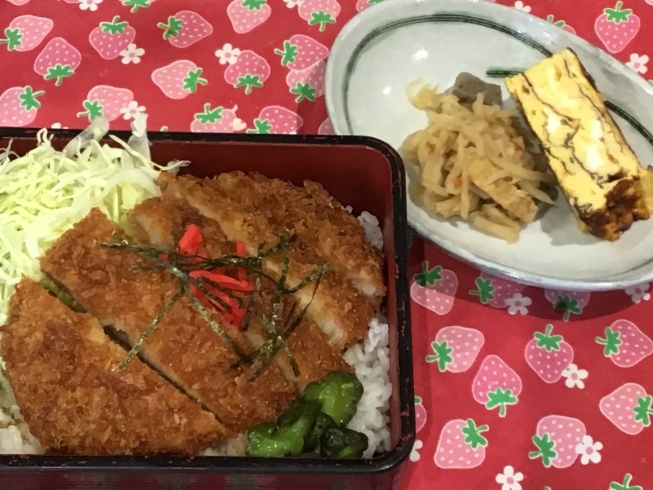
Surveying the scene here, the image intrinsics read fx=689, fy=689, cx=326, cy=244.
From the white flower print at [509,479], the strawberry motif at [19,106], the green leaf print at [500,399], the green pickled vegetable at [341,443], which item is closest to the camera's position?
the green pickled vegetable at [341,443]

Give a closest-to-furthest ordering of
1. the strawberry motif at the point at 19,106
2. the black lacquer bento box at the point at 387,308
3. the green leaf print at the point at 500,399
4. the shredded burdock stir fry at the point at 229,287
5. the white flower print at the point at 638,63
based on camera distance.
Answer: the black lacquer bento box at the point at 387,308 → the shredded burdock stir fry at the point at 229,287 → the green leaf print at the point at 500,399 → the strawberry motif at the point at 19,106 → the white flower print at the point at 638,63

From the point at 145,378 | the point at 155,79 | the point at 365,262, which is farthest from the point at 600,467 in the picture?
the point at 155,79

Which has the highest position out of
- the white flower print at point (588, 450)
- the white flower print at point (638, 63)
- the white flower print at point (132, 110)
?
the white flower print at point (638, 63)

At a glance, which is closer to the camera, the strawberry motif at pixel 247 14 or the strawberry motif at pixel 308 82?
the strawberry motif at pixel 308 82

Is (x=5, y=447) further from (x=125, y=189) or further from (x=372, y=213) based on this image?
(x=372, y=213)

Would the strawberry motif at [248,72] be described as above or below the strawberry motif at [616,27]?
below

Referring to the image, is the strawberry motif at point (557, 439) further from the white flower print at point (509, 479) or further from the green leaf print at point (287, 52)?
the green leaf print at point (287, 52)

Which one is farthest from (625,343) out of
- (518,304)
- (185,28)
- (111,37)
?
(111,37)

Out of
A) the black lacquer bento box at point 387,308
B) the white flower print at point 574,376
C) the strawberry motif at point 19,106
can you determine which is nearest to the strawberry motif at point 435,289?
the black lacquer bento box at point 387,308

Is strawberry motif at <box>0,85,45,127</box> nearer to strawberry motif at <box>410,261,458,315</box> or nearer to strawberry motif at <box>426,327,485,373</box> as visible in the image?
strawberry motif at <box>410,261,458,315</box>
